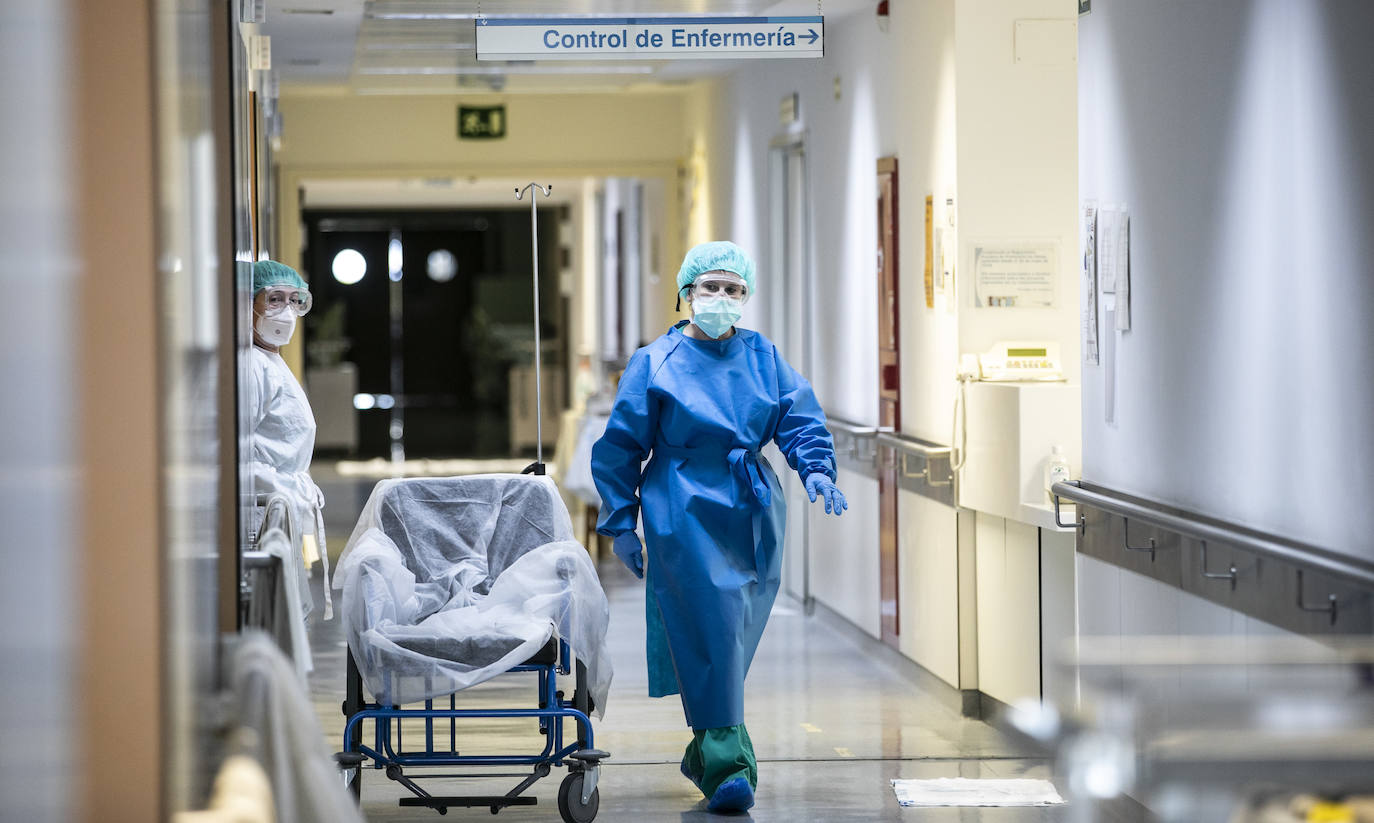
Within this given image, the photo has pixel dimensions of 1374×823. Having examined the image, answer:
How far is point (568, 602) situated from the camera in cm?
459

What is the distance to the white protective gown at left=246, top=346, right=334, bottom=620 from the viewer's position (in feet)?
14.9

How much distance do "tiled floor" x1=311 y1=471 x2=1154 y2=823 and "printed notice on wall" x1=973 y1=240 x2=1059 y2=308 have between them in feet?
4.72

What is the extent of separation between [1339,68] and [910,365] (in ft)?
11.4

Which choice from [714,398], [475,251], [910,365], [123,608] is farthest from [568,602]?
[475,251]

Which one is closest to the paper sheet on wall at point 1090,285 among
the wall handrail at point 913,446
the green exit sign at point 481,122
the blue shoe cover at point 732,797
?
the wall handrail at point 913,446

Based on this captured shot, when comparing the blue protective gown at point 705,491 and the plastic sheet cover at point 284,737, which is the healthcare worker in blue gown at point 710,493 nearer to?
the blue protective gown at point 705,491

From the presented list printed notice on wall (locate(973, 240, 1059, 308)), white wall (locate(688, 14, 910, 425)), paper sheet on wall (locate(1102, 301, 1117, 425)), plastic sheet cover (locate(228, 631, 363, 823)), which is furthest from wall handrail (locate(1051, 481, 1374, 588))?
white wall (locate(688, 14, 910, 425))

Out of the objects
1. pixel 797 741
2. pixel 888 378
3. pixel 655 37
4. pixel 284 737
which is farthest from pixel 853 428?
pixel 284 737

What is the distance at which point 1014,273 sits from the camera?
6160 mm

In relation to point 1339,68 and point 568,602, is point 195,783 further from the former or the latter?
point 1339,68

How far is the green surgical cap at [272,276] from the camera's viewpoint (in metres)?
4.93

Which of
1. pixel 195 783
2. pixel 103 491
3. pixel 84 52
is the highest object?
pixel 84 52

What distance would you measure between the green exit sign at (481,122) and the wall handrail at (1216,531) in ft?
25.4

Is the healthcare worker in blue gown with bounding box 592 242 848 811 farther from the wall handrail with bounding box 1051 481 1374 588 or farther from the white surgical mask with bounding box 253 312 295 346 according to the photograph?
the white surgical mask with bounding box 253 312 295 346
